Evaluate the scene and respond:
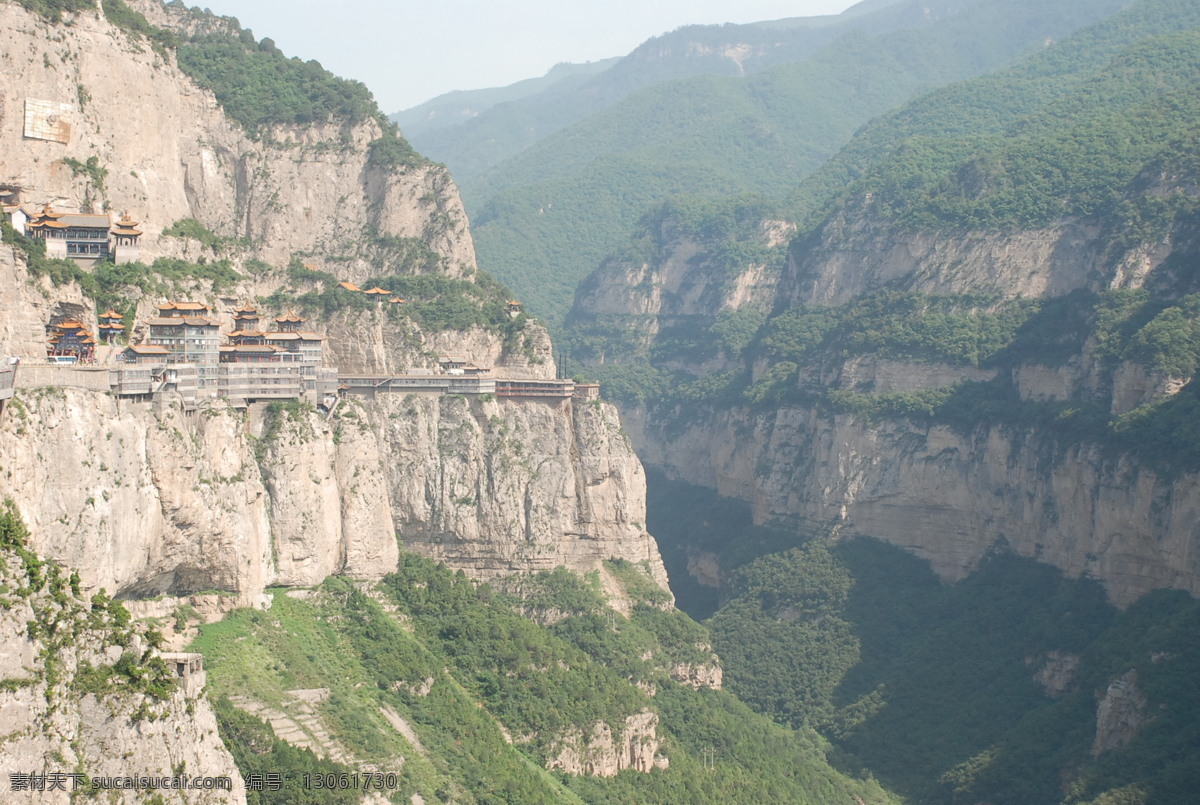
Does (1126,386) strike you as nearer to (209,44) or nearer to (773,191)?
(209,44)

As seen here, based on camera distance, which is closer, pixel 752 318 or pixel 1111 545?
pixel 1111 545

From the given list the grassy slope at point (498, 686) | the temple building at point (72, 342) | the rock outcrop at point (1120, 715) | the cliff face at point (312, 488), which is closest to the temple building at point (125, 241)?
the temple building at point (72, 342)

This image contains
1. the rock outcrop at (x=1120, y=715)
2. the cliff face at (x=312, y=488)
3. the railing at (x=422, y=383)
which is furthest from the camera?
the railing at (x=422, y=383)

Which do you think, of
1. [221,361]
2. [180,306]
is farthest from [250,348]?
[180,306]

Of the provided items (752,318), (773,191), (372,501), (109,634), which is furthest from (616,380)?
(109,634)

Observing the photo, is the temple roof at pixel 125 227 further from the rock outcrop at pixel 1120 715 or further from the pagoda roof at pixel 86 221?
the rock outcrop at pixel 1120 715

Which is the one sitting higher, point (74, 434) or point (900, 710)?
point (74, 434)

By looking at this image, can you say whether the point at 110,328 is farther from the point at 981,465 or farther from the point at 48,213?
the point at 981,465

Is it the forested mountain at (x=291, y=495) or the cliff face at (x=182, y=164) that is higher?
the cliff face at (x=182, y=164)
